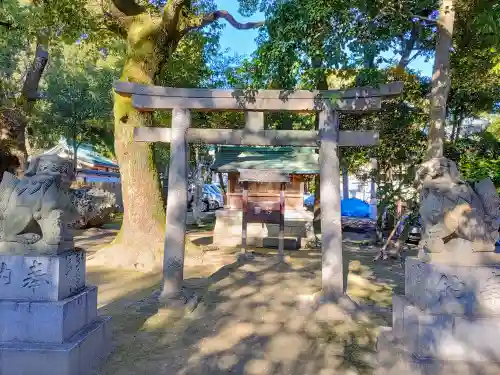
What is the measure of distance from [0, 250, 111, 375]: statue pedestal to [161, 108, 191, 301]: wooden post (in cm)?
230

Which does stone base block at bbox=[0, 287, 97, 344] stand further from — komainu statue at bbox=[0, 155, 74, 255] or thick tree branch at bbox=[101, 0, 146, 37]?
thick tree branch at bbox=[101, 0, 146, 37]

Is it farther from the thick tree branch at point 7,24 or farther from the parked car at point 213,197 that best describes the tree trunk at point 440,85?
the parked car at point 213,197

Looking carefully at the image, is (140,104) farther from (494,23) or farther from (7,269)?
(494,23)

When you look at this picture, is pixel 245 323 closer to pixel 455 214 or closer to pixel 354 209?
pixel 455 214

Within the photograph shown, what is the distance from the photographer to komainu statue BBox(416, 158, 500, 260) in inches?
145

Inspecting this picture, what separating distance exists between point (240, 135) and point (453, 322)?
417cm

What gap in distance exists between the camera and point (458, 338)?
3.50m

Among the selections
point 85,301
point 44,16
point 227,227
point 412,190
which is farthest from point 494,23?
point 44,16

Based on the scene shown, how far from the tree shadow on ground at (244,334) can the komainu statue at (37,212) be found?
149cm

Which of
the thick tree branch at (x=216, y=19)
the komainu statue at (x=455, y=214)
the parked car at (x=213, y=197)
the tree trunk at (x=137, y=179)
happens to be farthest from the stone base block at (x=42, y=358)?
the parked car at (x=213, y=197)

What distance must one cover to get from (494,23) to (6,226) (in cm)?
858

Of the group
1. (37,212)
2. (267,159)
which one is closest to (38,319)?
(37,212)

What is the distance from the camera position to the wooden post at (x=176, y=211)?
606cm

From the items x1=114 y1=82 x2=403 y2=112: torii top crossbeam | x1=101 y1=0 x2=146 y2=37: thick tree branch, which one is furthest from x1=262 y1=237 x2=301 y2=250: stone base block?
x1=114 y1=82 x2=403 y2=112: torii top crossbeam
